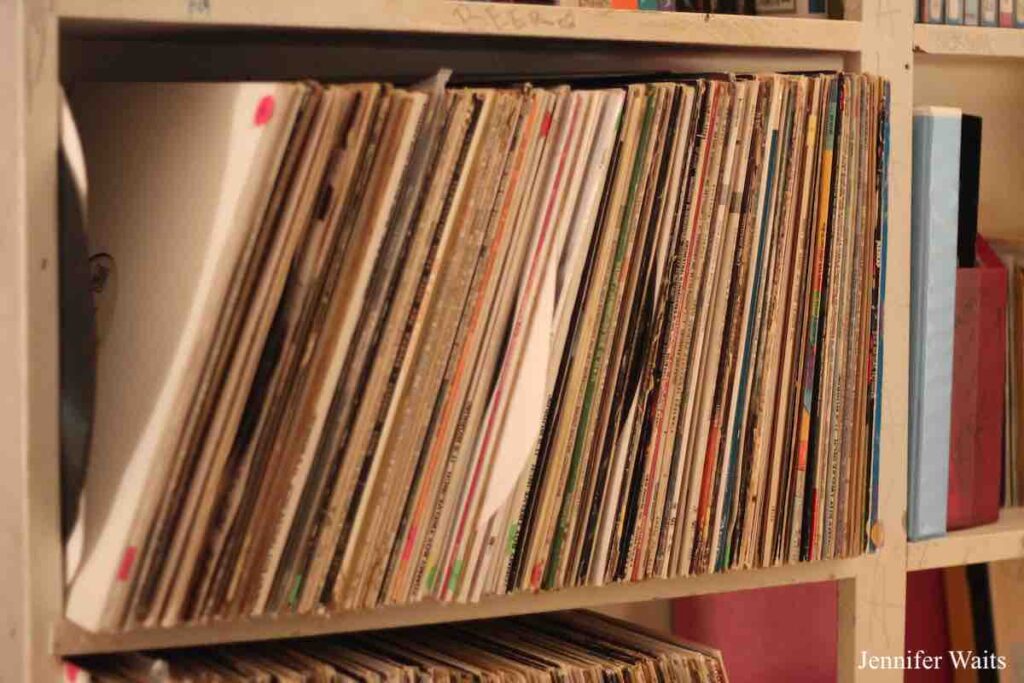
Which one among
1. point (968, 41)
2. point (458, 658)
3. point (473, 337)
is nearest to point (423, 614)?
point (458, 658)

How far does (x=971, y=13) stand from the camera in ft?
3.73

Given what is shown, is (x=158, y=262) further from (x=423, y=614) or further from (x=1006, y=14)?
(x=1006, y=14)

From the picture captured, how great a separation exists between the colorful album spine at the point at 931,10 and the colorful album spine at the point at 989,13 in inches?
2.2

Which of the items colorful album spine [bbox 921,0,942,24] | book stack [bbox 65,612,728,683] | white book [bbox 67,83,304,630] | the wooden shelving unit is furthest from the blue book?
white book [bbox 67,83,304,630]

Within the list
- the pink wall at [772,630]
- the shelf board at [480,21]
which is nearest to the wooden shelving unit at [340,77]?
the shelf board at [480,21]

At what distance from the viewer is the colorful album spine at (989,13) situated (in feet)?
3.75

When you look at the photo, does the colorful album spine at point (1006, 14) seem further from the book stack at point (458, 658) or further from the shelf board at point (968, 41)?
the book stack at point (458, 658)

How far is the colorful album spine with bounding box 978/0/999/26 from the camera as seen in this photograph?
1.14 m

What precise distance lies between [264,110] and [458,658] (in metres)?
0.45

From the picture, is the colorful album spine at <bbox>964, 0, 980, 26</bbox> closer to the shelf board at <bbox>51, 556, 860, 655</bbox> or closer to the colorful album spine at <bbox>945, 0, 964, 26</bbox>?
the colorful album spine at <bbox>945, 0, 964, 26</bbox>

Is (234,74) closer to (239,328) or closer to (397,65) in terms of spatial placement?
(397,65)

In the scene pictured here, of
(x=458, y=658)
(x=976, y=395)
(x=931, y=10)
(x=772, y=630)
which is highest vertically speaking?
(x=931, y=10)

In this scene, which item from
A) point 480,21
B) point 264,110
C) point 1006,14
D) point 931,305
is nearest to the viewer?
point 264,110

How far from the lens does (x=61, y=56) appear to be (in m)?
1.03
